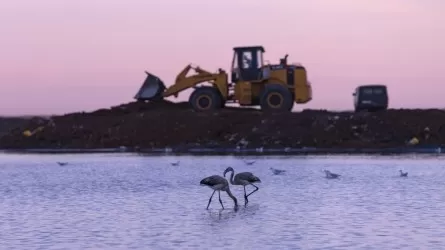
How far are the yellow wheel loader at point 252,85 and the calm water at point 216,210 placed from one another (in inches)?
658

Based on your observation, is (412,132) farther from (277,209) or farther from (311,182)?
(277,209)

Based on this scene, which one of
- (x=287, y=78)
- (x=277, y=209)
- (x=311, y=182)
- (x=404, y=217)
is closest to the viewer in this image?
(x=404, y=217)

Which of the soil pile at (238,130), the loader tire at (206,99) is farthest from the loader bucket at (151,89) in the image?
the loader tire at (206,99)

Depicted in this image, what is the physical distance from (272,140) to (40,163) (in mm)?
15018

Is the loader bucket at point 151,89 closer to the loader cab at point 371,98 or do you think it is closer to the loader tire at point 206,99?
the loader tire at point 206,99

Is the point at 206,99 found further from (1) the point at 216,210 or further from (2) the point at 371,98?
(1) the point at 216,210

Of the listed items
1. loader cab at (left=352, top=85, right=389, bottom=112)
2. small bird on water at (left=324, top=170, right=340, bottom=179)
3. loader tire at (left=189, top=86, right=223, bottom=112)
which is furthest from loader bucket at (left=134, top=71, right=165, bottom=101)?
small bird on water at (left=324, top=170, right=340, bottom=179)

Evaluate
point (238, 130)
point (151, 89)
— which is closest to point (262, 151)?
point (238, 130)

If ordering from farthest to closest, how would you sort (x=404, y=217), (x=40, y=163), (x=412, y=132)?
1. (x=412, y=132)
2. (x=40, y=163)
3. (x=404, y=217)

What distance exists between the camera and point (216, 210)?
81.3 ft

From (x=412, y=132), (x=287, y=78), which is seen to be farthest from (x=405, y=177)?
(x=287, y=78)

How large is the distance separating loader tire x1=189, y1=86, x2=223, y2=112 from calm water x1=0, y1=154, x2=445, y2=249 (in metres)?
18.2

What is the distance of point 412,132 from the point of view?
182ft

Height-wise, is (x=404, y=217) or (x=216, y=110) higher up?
(x=216, y=110)
